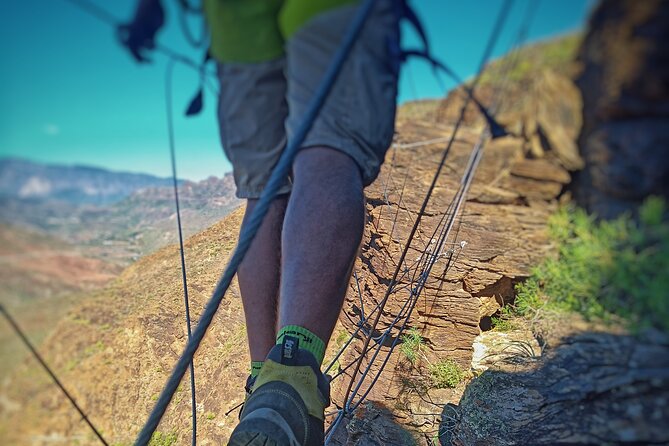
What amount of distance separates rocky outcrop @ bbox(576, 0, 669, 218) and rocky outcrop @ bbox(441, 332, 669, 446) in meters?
0.26

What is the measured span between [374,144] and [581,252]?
52 centimetres

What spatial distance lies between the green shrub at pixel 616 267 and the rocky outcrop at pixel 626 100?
4 centimetres

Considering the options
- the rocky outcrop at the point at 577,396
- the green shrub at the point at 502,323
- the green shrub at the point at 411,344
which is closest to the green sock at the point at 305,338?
the rocky outcrop at the point at 577,396

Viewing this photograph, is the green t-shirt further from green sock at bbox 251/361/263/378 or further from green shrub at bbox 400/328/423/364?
green shrub at bbox 400/328/423/364

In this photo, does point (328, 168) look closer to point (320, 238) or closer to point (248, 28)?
point (320, 238)

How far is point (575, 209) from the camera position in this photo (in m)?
1.08

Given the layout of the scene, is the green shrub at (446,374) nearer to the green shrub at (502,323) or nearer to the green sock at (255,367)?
the green shrub at (502,323)

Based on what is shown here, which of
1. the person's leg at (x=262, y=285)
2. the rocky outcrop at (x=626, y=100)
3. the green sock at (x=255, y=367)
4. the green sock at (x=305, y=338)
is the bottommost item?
the green sock at (x=255, y=367)

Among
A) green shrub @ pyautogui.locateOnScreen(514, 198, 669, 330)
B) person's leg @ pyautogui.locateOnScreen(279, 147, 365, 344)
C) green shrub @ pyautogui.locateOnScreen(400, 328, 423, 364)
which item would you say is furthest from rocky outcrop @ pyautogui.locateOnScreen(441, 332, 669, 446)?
person's leg @ pyautogui.locateOnScreen(279, 147, 365, 344)

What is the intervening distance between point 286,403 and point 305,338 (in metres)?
0.13

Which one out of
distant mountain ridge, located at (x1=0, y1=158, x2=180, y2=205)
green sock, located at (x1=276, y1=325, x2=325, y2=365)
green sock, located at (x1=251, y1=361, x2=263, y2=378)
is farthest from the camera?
green sock, located at (x1=251, y1=361, x2=263, y2=378)

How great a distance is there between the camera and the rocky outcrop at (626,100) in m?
0.69

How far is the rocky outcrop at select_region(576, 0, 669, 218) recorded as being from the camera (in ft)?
2.25

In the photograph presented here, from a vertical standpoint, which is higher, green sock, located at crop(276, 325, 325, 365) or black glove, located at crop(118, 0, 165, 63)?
black glove, located at crop(118, 0, 165, 63)
